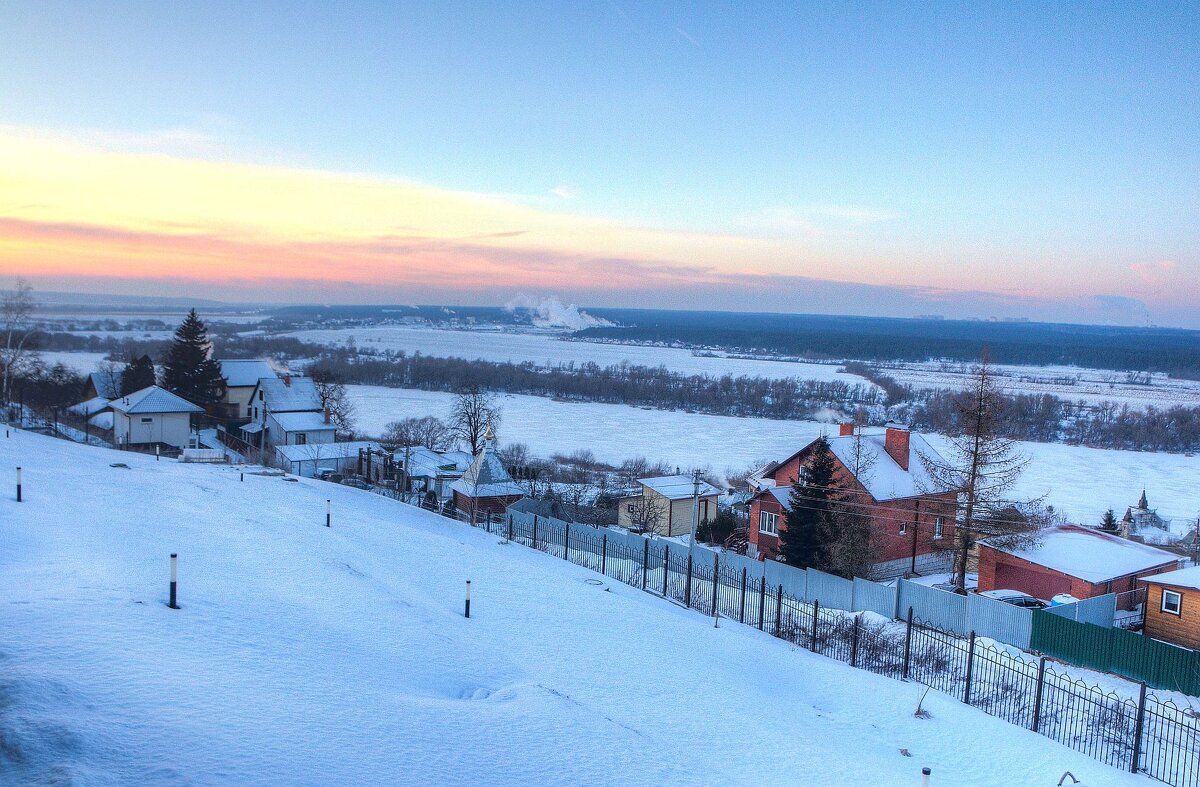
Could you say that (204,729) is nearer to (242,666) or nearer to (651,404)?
(242,666)

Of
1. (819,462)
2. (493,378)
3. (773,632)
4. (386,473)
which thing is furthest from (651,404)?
(773,632)

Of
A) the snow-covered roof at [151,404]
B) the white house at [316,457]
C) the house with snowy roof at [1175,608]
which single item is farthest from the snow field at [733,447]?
the house with snowy roof at [1175,608]

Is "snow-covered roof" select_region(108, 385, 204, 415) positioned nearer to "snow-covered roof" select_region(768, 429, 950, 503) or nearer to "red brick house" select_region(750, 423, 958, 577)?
"red brick house" select_region(750, 423, 958, 577)

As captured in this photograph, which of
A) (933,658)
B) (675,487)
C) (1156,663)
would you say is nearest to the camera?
(933,658)

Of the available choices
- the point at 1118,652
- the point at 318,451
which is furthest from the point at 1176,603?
the point at 318,451

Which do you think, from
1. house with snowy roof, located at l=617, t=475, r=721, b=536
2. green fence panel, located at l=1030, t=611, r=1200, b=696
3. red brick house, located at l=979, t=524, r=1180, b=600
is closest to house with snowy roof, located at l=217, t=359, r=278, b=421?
house with snowy roof, located at l=617, t=475, r=721, b=536

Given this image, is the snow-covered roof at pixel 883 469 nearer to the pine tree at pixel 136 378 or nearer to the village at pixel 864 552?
the village at pixel 864 552

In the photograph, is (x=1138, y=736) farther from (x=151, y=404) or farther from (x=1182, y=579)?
(x=151, y=404)
